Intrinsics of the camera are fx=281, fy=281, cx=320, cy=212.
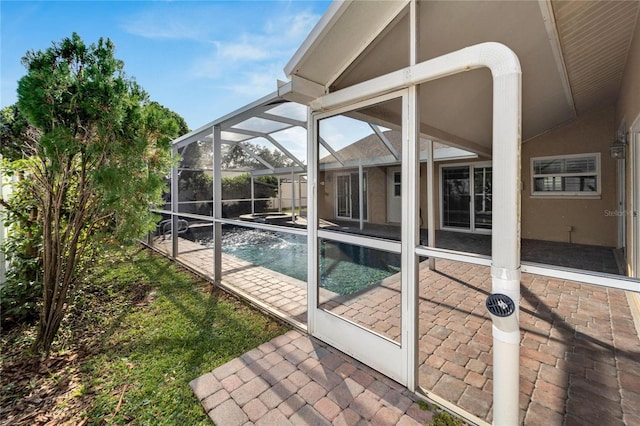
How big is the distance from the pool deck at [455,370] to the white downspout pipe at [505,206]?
0.52 meters

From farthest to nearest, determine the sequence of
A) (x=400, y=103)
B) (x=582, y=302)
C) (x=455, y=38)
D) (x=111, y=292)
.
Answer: (x=111, y=292), (x=582, y=302), (x=455, y=38), (x=400, y=103)

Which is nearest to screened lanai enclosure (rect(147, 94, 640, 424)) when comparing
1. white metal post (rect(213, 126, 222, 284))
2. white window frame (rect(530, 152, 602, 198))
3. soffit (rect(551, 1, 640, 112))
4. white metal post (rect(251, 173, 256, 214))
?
white metal post (rect(213, 126, 222, 284))

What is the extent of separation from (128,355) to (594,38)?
21.5 ft

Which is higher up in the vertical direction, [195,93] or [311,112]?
[195,93]

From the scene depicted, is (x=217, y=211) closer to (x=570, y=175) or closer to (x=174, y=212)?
(x=174, y=212)

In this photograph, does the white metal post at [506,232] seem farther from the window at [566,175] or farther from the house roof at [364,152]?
the window at [566,175]

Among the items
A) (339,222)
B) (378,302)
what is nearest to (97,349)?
(339,222)

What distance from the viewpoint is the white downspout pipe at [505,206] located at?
5.32 ft

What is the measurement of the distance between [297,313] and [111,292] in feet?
10.4

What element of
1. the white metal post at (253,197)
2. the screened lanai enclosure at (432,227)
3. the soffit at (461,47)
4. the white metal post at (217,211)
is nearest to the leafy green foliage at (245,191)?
the white metal post at (253,197)

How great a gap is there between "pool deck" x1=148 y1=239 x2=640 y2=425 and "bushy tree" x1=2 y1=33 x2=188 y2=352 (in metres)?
2.04

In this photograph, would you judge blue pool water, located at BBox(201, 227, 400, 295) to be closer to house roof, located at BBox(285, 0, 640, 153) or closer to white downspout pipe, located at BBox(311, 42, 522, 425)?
white downspout pipe, located at BBox(311, 42, 522, 425)

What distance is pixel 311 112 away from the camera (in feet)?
10.00

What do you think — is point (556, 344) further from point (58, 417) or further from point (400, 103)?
point (58, 417)
